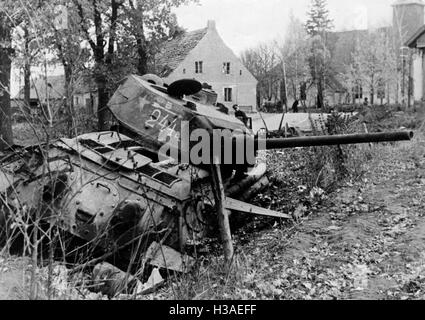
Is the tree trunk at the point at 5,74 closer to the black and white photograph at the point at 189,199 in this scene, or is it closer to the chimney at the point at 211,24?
the black and white photograph at the point at 189,199

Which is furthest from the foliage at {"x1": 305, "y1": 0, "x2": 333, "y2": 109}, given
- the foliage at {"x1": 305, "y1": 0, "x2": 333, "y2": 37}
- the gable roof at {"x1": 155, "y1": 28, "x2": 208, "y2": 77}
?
the gable roof at {"x1": 155, "y1": 28, "x2": 208, "y2": 77}

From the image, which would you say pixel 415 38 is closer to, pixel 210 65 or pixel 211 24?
pixel 210 65

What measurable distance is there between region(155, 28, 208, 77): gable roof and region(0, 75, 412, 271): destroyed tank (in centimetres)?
563

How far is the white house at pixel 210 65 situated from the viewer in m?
14.4

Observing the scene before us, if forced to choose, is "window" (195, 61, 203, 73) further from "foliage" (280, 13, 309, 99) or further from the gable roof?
"foliage" (280, 13, 309, 99)

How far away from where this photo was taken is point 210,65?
16031 mm

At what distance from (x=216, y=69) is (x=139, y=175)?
9.07 metres

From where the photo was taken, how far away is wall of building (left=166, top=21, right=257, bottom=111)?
14336mm

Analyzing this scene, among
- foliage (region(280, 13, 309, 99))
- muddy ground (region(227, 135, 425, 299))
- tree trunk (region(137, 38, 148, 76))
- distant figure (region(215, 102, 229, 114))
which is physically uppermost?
foliage (region(280, 13, 309, 99))

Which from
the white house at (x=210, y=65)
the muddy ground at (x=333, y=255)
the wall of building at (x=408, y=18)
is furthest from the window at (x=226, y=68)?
the wall of building at (x=408, y=18)

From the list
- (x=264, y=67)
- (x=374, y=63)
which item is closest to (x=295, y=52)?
(x=264, y=67)

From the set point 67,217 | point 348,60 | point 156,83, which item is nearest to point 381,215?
point 156,83
